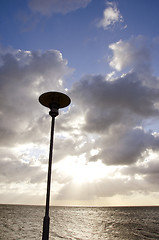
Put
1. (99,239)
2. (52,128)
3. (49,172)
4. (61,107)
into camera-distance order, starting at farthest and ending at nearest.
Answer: (99,239), (61,107), (52,128), (49,172)

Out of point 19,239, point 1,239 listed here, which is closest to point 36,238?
point 19,239

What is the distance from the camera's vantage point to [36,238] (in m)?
22.5

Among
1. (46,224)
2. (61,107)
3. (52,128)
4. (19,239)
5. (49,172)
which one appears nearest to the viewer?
(46,224)

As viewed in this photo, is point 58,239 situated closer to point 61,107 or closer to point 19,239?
point 19,239

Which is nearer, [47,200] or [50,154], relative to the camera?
[47,200]

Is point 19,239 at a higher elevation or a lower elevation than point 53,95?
lower

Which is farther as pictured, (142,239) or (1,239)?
(142,239)

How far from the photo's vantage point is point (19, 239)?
2208 cm

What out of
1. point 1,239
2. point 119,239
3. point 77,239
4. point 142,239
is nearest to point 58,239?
point 77,239

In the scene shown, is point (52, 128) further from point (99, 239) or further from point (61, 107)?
point (99, 239)

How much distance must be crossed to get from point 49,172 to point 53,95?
2.82 m

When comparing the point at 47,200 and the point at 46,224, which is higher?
the point at 47,200

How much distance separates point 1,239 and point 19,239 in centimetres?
217

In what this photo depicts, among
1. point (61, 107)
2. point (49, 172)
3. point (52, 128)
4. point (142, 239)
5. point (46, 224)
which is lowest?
point (142, 239)
